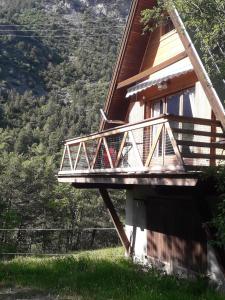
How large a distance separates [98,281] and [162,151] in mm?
3348

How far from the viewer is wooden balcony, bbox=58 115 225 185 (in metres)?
8.95

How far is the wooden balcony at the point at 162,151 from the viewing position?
8.95 m

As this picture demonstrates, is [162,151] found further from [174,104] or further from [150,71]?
[150,71]

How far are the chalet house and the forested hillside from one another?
13.0 m

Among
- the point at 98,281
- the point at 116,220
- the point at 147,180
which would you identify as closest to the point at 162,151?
the point at 147,180

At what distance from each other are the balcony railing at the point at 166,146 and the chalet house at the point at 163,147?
0.02m

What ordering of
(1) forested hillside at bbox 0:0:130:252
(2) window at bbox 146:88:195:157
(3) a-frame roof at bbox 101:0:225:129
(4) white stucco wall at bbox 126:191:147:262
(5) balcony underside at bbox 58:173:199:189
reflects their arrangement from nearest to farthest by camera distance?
(5) balcony underside at bbox 58:173:199:189, (2) window at bbox 146:88:195:157, (3) a-frame roof at bbox 101:0:225:129, (4) white stucco wall at bbox 126:191:147:262, (1) forested hillside at bbox 0:0:130:252

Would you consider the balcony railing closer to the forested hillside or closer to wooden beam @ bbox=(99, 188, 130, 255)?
wooden beam @ bbox=(99, 188, 130, 255)

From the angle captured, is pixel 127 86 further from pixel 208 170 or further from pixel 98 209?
pixel 98 209

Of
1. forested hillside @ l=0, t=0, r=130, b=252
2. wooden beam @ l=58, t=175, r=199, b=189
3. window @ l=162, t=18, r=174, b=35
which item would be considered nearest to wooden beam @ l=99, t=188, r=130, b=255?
wooden beam @ l=58, t=175, r=199, b=189

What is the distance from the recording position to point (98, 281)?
33.4 feet

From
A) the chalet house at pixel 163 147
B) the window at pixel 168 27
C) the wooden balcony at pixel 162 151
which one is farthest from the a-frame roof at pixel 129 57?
the wooden balcony at pixel 162 151

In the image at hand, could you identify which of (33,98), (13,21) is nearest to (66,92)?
(33,98)

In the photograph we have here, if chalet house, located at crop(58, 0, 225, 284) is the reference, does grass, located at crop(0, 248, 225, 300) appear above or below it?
below
